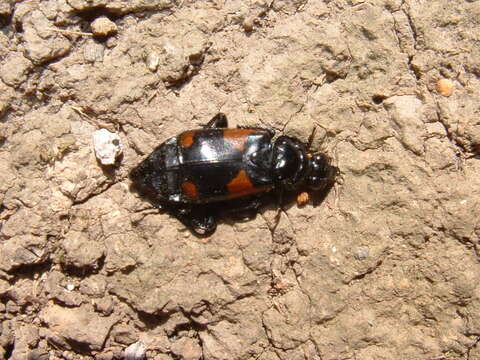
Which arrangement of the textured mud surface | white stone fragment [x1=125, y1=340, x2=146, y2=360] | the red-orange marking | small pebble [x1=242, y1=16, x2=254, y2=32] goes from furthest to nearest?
small pebble [x1=242, y1=16, x2=254, y2=32] < the red-orange marking < white stone fragment [x1=125, y1=340, x2=146, y2=360] < the textured mud surface

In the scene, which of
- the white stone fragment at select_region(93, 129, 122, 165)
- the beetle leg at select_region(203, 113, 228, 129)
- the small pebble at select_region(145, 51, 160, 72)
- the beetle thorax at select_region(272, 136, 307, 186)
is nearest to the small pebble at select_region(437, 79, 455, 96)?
the beetle thorax at select_region(272, 136, 307, 186)

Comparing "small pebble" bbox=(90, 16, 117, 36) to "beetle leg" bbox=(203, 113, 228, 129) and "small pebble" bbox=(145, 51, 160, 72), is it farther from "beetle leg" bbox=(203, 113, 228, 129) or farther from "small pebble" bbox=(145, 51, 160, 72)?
"beetle leg" bbox=(203, 113, 228, 129)

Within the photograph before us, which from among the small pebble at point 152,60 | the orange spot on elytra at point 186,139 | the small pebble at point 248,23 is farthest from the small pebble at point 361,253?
the small pebble at point 152,60

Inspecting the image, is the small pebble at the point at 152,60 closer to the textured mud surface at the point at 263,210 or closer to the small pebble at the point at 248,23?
the textured mud surface at the point at 263,210

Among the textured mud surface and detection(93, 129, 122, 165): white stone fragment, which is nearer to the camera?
the textured mud surface

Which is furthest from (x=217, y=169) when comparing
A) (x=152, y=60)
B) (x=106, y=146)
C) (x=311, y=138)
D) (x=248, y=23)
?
(x=248, y=23)

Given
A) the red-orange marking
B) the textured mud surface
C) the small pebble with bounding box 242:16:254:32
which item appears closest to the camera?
the textured mud surface
